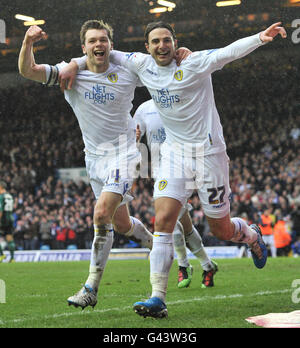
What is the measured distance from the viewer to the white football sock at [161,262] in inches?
208

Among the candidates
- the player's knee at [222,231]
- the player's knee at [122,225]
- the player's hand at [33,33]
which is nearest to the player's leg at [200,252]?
the player's knee at [122,225]

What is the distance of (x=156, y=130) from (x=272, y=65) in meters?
14.5

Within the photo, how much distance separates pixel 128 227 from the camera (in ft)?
24.0

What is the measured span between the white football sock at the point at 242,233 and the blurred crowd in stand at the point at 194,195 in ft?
34.8

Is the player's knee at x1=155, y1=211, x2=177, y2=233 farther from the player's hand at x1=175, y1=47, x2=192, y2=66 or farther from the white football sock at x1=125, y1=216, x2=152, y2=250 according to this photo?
the white football sock at x1=125, y1=216, x2=152, y2=250

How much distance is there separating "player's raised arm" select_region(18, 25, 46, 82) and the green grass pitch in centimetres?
228

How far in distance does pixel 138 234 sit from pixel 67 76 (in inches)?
87.0

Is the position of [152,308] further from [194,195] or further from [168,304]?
[194,195]

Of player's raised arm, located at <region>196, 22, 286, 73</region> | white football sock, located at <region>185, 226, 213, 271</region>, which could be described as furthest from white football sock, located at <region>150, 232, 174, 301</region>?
white football sock, located at <region>185, 226, 213, 271</region>

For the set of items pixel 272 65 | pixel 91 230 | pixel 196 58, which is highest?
pixel 272 65

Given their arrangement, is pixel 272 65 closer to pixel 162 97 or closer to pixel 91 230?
pixel 91 230
